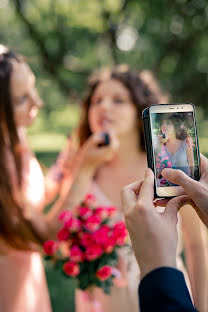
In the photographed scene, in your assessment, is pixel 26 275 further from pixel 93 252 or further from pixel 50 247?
pixel 93 252

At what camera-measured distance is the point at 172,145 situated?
2.63ft

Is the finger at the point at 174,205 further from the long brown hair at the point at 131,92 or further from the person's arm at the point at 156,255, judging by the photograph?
the long brown hair at the point at 131,92

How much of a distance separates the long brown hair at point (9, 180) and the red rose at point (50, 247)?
16 cm

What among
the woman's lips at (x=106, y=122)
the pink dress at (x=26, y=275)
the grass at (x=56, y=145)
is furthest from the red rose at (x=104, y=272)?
the grass at (x=56, y=145)

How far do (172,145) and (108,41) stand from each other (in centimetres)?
360

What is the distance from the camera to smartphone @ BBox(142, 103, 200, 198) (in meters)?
0.79

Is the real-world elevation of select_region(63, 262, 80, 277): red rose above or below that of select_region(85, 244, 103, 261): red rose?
below

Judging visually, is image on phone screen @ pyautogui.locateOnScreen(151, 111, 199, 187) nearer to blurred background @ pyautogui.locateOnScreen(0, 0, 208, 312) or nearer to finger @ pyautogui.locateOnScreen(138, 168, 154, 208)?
finger @ pyautogui.locateOnScreen(138, 168, 154, 208)

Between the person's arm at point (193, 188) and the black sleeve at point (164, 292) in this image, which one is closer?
the black sleeve at point (164, 292)

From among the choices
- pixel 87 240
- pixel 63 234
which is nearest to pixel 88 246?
pixel 87 240

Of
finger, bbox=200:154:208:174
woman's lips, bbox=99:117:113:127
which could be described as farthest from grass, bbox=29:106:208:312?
finger, bbox=200:154:208:174

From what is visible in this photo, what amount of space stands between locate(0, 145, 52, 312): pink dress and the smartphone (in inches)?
39.3

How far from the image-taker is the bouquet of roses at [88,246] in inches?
53.6

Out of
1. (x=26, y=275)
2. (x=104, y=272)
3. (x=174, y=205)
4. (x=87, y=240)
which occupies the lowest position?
(x=26, y=275)
